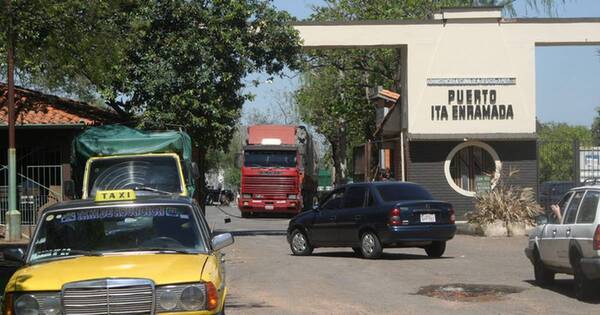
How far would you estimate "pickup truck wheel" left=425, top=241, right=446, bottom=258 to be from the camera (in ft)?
65.4

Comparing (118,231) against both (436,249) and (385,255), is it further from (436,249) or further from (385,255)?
(385,255)

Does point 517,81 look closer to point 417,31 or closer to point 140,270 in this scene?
point 417,31

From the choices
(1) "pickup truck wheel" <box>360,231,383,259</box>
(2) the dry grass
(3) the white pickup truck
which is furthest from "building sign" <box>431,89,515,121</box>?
(3) the white pickup truck

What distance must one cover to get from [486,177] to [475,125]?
1905mm

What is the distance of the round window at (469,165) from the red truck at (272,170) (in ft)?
35.1

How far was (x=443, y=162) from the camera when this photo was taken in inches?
1259

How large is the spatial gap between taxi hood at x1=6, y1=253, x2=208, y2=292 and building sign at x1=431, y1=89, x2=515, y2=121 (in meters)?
24.2

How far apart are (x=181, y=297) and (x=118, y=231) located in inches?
65.1

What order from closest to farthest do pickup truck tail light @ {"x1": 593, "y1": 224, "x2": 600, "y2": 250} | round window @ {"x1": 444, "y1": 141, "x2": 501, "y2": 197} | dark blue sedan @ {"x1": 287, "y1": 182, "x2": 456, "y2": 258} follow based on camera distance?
1. pickup truck tail light @ {"x1": 593, "y1": 224, "x2": 600, "y2": 250}
2. dark blue sedan @ {"x1": 287, "y1": 182, "x2": 456, "y2": 258}
3. round window @ {"x1": 444, "y1": 141, "x2": 501, "y2": 197}

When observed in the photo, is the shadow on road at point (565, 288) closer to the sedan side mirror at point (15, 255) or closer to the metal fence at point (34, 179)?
the sedan side mirror at point (15, 255)

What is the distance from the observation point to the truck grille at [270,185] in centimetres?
4194

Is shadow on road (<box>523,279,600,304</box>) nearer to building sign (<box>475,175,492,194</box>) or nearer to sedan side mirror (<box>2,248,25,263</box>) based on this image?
sedan side mirror (<box>2,248,25,263</box>)

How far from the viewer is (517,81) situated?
31703 millimetres

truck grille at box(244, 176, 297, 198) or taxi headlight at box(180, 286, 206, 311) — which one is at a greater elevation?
truck grille at box(244, 176, 297, 198)
